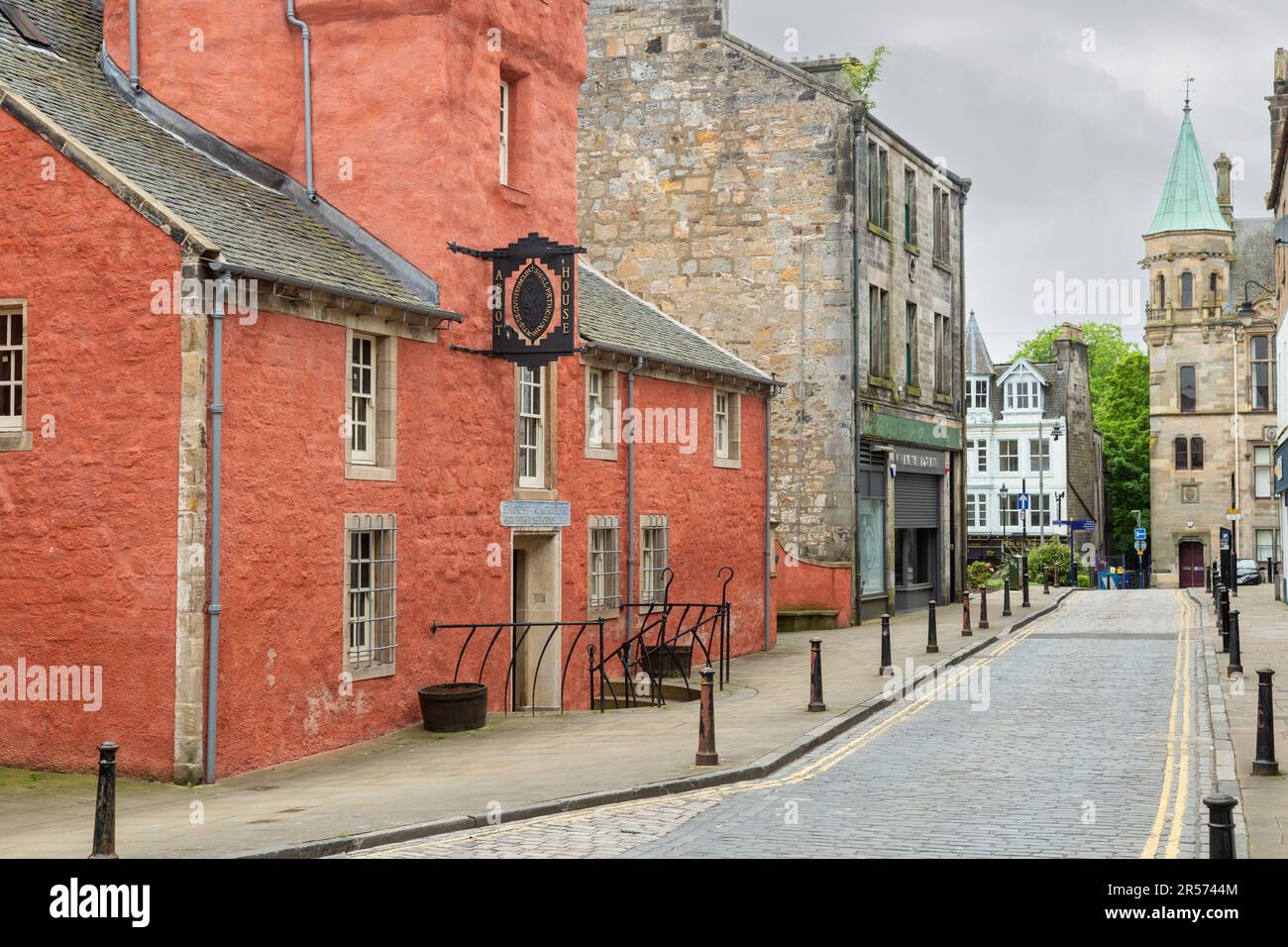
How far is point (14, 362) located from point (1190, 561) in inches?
3015

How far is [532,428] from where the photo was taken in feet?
67.0

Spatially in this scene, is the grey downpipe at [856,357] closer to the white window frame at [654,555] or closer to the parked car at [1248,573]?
the white window frame at [654,555]

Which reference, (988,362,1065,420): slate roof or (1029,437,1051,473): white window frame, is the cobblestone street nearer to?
(1029,437,1051,473): white window frame

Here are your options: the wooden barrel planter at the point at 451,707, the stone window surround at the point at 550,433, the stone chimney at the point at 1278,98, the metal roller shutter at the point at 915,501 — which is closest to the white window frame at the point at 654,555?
the stone window surround at the point at 550,433

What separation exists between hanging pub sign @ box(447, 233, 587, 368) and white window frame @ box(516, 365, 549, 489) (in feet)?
4.44

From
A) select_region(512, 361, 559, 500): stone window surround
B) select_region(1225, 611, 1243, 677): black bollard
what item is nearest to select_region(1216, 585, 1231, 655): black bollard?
select_region(1225, 611, 1243, 677): black bollard

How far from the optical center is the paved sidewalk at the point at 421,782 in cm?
1096

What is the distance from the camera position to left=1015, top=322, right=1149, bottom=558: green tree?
301 feet

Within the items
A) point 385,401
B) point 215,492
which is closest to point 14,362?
point 215,492

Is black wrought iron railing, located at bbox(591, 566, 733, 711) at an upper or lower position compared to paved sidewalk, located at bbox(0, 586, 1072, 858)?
upper

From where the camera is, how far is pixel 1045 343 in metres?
92.9
